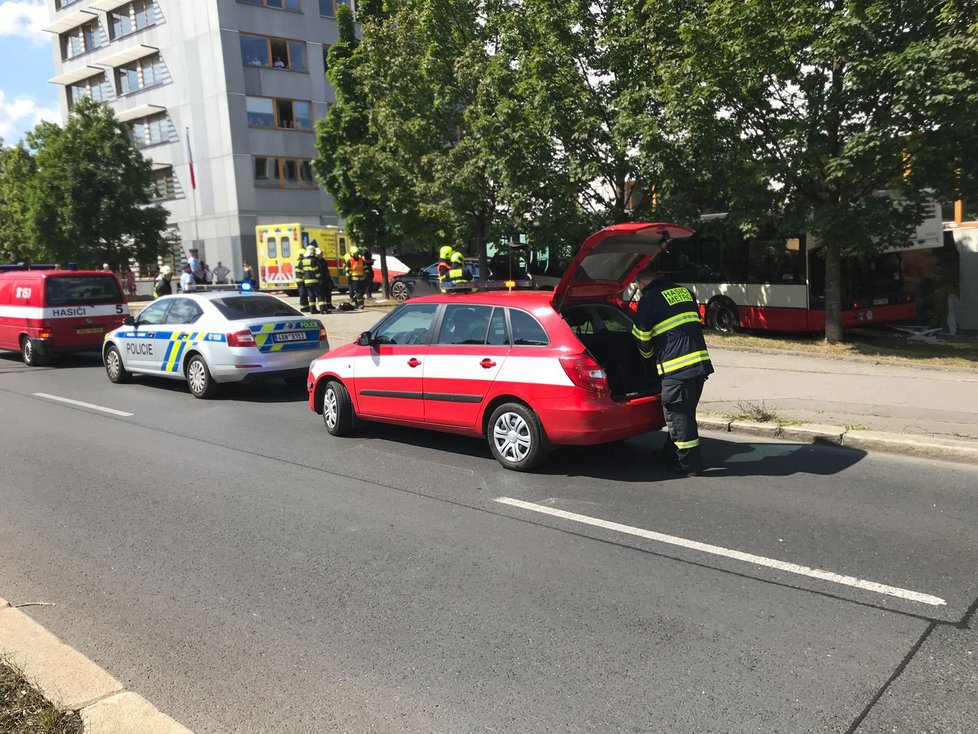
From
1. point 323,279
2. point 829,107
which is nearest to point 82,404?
point 323,279

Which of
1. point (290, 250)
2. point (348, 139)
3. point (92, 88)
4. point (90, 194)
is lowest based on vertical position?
point (290, 250)

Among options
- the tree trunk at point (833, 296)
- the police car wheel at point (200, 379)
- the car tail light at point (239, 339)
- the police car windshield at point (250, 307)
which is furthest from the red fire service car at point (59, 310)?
the tree trunk at point (833, 296)

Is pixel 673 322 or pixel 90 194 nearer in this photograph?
pixel 673 322

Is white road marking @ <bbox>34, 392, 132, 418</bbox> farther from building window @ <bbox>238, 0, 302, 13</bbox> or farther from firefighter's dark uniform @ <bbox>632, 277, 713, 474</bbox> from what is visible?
building window @ <bbox>238, 0, 302, 13</bbox>

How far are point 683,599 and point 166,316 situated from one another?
9.84 meters

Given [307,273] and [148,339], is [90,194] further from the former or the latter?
Answer: [148,339]

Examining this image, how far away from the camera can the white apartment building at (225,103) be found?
124 feet

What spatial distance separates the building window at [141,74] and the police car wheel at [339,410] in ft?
128

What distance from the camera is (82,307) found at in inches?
575

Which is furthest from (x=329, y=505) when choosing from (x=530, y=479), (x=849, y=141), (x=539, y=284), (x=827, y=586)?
(x=539, y=284)

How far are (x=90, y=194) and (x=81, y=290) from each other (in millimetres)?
16282

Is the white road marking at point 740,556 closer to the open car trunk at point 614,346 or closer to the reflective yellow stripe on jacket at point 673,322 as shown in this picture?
the open car trunk at point 614,346

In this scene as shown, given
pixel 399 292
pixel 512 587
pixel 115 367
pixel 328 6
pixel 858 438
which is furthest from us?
pixel 328 6

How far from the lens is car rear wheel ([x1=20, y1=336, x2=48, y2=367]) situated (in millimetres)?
14898
